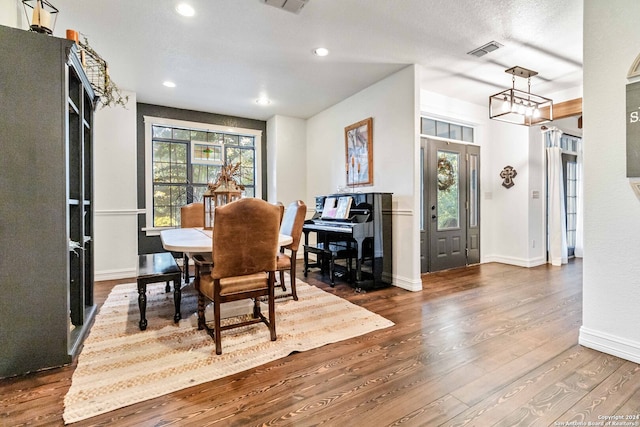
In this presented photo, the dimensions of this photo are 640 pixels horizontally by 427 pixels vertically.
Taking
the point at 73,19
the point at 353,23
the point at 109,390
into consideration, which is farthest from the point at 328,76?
the point at 109,390

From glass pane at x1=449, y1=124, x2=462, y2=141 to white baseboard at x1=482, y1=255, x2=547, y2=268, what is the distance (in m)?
2.14

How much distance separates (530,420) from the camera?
1.40 metres

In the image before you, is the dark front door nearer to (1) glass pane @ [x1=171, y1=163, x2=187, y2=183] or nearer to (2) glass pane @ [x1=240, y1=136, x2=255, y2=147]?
(2) glass pane @ [x1=240, y1=136, x2=255, y2=147]

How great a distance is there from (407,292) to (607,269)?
6.06 feet

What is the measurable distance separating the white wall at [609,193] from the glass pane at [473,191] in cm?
294

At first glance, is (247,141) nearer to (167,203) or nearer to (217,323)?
(167,203)

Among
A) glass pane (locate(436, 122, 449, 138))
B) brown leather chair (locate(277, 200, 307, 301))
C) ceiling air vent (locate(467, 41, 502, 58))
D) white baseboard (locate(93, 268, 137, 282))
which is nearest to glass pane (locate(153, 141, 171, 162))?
white baseboard (locate(93, 268, 137, 282))

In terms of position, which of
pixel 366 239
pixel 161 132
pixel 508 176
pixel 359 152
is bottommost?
pixel 366 239

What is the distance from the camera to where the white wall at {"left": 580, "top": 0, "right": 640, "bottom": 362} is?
193 centimetres

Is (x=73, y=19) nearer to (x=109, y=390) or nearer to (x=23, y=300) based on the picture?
(x=23, y=300)

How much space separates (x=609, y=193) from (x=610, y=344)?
1017 mm

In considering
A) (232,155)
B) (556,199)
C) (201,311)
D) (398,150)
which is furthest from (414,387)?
(232,155)

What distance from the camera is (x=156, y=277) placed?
241 cm

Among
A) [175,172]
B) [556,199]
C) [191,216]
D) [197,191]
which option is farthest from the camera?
[197,191]
